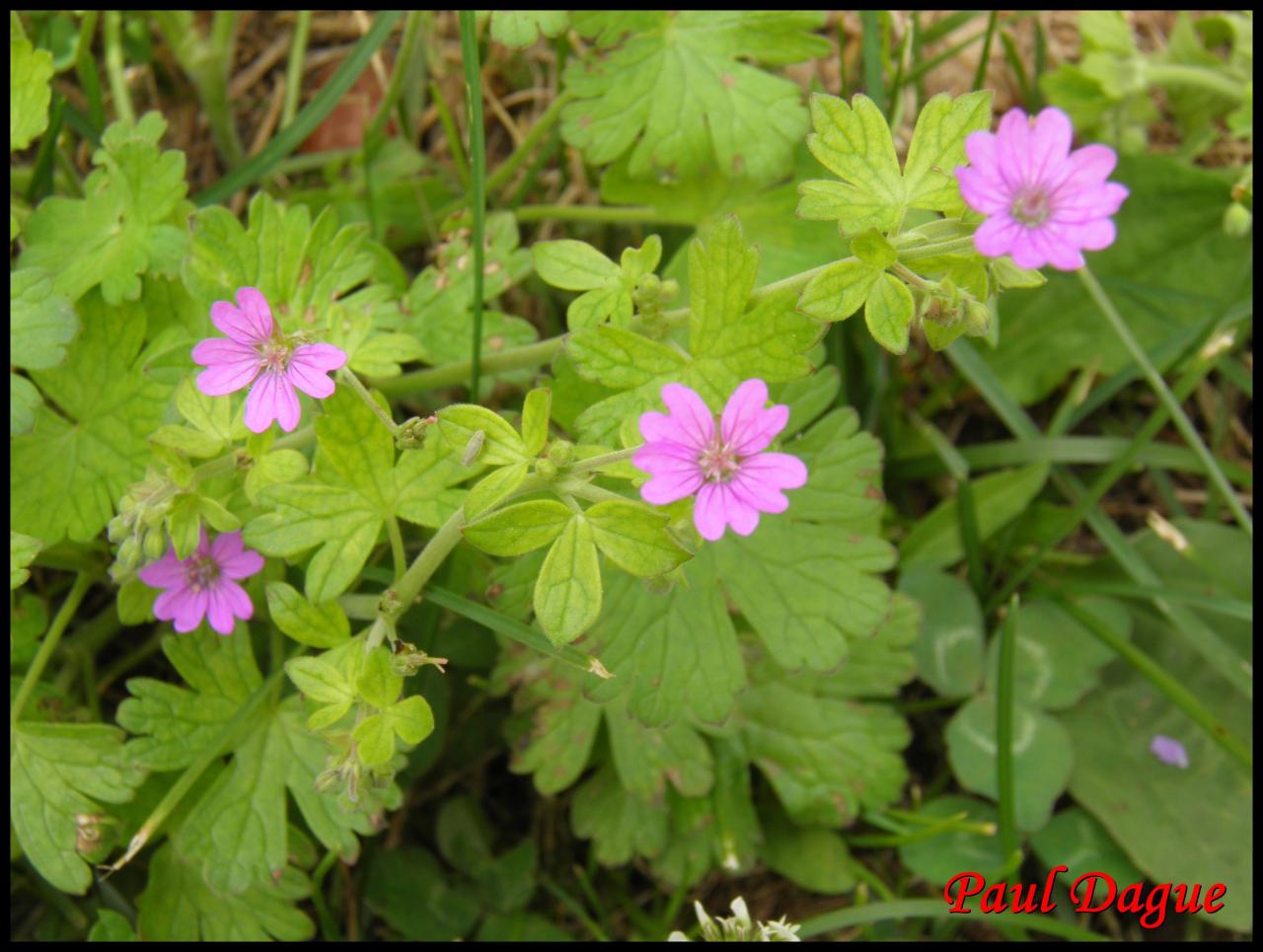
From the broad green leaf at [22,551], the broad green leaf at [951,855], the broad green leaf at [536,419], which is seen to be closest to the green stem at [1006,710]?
the broad green leaf at [951,855]

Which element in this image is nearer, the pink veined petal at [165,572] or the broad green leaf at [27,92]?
the pink veined petal at [165,572]

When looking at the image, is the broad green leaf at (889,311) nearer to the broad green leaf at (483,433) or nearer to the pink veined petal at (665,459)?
the pink veined petal at (665,459)

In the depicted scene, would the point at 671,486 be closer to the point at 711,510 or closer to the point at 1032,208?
the point at 711,510

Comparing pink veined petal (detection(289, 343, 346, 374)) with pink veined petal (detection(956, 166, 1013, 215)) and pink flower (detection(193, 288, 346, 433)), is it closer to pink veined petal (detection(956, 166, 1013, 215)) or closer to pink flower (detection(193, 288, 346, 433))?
pink flower (detection(193, 288, 346, 433))

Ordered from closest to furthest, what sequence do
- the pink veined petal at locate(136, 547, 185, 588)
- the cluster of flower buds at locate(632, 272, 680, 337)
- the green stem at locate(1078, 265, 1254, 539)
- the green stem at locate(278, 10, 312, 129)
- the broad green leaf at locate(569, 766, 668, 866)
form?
the cluster of flower buds at locate(632, 272, 680, 337) → the pink veined petal at locate(136, 547, 185, 588) → the broad green leaf at locate(569, 766, 668, 866) → the green stem at locate(1078, 265, 1254, 539) → the green stem at locate(278, 10, 312, 129)

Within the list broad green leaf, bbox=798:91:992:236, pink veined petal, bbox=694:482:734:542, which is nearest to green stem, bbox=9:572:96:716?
pink veined petal, bbox=694:482:734:542
